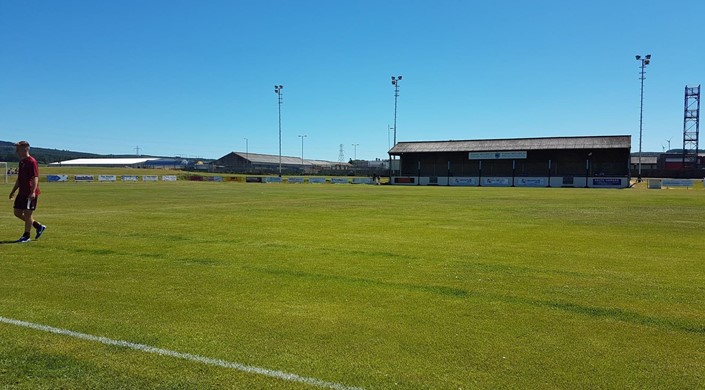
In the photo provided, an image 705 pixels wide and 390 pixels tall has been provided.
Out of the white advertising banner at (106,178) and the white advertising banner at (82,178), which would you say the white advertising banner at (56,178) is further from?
the white advertising banner at (106,178)

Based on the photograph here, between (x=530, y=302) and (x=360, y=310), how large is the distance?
2.30m

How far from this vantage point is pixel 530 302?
6.62 meters

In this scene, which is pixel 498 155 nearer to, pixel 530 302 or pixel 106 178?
pixel 106 178

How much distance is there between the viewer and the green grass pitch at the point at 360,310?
14.4ft

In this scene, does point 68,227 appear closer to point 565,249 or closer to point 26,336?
point 26,336

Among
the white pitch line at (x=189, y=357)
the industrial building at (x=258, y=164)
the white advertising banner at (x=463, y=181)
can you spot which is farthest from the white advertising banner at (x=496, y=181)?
the industrial building at (x=258, y=164)

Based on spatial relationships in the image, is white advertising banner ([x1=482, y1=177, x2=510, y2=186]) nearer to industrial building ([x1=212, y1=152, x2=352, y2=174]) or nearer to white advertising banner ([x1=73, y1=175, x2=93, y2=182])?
white advertising banner ([x1=73, y1=175, x2=93, y2=182])

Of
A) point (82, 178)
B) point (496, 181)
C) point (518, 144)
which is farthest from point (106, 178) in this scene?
point (518, 144)

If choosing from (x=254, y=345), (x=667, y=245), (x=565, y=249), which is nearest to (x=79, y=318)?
(x=254, y=345)

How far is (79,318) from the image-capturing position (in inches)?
228

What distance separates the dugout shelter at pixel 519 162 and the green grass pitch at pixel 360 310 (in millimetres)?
56457

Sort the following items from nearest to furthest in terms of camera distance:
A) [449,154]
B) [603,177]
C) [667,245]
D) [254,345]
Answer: [254,345], [667,245], [603,177], [449,154]

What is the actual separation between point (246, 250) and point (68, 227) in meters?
7.03

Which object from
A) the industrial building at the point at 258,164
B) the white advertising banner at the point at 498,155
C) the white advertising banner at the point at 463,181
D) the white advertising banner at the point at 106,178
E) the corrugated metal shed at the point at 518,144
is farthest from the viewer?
the industrial building at the point at 258,164
